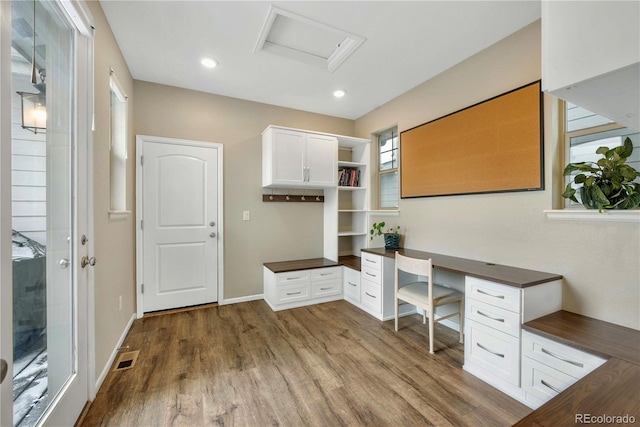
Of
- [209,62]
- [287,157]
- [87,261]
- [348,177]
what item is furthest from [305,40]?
[87,261]

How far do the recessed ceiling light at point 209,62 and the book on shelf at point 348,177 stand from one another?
203cm

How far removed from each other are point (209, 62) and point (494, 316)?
10.9 ft

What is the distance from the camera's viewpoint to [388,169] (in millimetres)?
3758

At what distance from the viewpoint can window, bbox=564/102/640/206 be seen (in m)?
1.72

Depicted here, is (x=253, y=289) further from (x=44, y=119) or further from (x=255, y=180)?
(x=44, y=119)

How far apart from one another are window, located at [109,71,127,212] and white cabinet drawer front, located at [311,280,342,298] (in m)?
2.26

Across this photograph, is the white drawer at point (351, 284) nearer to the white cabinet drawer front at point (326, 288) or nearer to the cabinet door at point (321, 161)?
the white cabinet drawer front at point (326, 288)

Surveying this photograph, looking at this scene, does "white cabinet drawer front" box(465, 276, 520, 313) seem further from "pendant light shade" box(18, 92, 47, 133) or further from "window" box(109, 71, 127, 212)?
"window" box(109, 71, 127, 212)

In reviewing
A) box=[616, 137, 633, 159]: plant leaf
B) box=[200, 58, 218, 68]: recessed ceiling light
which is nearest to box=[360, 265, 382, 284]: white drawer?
box=[616, 137, 633, 159]: plant leaf

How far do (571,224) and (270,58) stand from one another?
285cm

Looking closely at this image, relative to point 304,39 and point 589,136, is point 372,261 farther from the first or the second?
point 304,39

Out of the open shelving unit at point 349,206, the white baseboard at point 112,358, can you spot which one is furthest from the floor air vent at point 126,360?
the open shelving unit at point 349,206

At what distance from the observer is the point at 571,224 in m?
Answer: 1.87

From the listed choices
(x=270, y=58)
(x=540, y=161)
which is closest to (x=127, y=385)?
(x=270, y=58)
